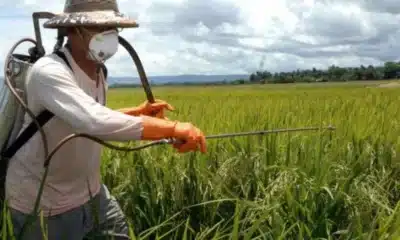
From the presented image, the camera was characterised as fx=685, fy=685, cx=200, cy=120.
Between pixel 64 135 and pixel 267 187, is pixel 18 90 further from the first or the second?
pixel 267 187

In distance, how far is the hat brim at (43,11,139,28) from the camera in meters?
2.12

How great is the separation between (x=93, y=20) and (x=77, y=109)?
0.32 meters

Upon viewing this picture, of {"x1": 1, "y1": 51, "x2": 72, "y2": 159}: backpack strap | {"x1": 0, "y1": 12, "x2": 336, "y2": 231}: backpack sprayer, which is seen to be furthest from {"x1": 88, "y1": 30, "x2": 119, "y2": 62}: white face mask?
{"x1": 0, "y1": 12, "x2": 336, "y2": 231}: backpack sprayer

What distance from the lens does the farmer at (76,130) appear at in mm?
1992

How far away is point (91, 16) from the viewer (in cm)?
214

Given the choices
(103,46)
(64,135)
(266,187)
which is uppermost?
(103,46)

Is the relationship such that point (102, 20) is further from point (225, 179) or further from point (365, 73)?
point (365, 73)

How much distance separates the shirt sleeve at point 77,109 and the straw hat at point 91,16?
0.61ft

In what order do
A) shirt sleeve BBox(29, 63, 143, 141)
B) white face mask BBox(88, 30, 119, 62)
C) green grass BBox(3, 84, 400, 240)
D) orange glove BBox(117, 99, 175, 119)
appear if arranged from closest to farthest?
shirt sleeve BBox(29, 63, 143, 141) < white face mask BBox(88, 30, 119, 62) < green grass BBox(3, 84, 400, 240) < orange glove BBox(117, 99, 175, 119)

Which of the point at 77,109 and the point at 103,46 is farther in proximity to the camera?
the point at 103,46

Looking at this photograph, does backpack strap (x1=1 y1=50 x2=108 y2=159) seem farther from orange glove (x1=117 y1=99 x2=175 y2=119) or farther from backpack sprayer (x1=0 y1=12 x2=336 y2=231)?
orange glove (x1=117 y1=99 x2=175 y2=119)

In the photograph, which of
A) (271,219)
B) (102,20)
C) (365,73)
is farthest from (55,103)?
(365,73)

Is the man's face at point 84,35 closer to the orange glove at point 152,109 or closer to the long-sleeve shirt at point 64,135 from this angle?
the long-sleeve shirt at point 64,135

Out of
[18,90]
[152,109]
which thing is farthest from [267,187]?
[18,90]
